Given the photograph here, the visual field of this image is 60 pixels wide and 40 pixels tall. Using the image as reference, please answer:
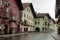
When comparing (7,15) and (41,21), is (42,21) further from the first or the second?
(7,15)

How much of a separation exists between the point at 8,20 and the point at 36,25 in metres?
38.9

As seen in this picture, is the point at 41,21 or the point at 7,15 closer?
the point at 7,15

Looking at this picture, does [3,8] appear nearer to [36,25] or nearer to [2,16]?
[2,16]

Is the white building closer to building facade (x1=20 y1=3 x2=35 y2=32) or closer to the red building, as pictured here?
building facade (x1=20 y1=3 x2=35 y2=32)

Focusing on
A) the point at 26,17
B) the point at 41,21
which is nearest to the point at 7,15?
the point at 26,17

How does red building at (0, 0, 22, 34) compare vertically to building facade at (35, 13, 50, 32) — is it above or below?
above

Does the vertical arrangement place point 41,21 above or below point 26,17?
below

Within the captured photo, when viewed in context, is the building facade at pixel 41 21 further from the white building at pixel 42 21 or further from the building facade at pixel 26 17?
the building facade at pixel 26 17

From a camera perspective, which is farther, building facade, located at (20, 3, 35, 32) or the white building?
the white building

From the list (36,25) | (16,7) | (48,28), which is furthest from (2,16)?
(48,28)

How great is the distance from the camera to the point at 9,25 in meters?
36.8

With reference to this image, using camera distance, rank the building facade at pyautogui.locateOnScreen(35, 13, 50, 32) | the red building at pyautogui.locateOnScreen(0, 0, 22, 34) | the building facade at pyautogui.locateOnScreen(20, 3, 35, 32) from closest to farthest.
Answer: the red building at pyautogui.locateOnScreen(0, 0, 22, 34)
the building facade at pyautogui.locateOnScreen(20, 3, 35, 32)
the building facade at pyautogui.locateOnScreen(35, 13, 50, 32)

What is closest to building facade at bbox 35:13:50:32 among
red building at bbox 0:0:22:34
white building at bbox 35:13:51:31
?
white building at bbox 35:13:51:31

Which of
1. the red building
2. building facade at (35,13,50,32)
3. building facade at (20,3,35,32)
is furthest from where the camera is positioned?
building facade at (35,13,50,32)
